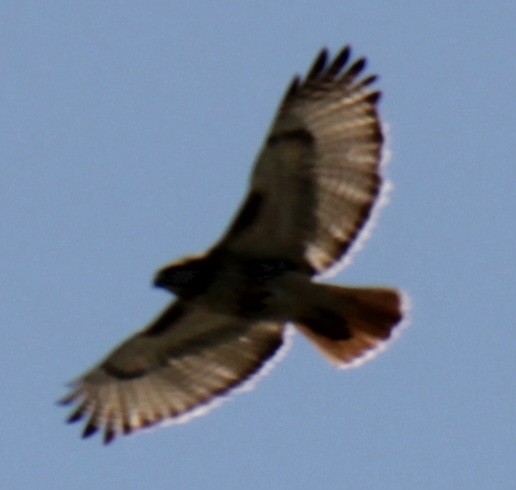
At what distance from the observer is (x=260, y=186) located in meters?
12.6

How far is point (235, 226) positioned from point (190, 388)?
5.50 ft

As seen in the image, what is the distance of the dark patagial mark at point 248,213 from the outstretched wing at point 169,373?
3.26 feet

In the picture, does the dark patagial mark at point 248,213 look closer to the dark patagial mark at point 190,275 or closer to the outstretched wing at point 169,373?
the dark patagial mark at point 190,275

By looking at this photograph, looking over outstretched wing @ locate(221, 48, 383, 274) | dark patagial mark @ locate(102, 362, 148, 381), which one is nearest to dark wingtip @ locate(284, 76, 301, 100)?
outstretched wing @ locate(221, 48, 383, 274)

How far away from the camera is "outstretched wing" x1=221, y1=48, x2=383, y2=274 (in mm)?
12648

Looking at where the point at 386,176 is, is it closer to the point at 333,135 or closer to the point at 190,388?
the point at 333,135

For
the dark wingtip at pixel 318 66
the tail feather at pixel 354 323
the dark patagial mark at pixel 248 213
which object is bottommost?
the tail feather at pixel 354 323

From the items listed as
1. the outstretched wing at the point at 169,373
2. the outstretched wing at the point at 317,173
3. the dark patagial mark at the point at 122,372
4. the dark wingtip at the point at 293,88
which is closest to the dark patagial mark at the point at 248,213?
the outstretched wing at the point at 317,173

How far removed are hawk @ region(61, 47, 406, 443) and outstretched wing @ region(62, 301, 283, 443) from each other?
0.07ft

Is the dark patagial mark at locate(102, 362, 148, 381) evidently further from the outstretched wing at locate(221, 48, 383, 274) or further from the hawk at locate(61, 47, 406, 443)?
the outstretched wing at locate(221, 48, 383, 274)

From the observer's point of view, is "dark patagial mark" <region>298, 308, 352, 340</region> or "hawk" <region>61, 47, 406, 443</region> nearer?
"hawk" <region>61, 47, 406, 443</region>

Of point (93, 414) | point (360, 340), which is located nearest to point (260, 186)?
point (360, 340)

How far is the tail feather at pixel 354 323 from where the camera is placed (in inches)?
508

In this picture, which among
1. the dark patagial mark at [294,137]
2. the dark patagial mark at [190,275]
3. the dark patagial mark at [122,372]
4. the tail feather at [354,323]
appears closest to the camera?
the dark patagial mark at [294,137]
